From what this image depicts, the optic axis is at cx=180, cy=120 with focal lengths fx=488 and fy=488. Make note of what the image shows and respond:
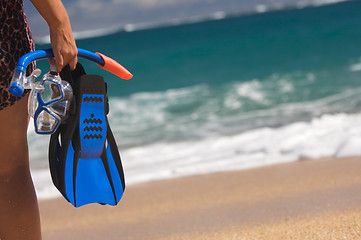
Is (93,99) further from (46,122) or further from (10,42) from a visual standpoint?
(10,42)

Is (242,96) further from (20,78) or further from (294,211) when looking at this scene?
(20,78)

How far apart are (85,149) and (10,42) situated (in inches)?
14.5

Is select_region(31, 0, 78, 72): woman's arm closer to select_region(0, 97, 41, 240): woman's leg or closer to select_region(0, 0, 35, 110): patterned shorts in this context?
select_region(0, 0, 35, 110): patterned shorts

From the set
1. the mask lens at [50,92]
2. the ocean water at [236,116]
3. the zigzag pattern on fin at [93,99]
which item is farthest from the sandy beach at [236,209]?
the mask lens at [50,92]

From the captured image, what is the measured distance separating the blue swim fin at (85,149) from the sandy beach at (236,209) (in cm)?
89

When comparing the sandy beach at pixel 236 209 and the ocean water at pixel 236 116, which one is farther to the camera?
the ocean water at pixel 236 116

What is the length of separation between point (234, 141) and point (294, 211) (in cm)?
288

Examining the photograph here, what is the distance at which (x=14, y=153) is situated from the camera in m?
1.46

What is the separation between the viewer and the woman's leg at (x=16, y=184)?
144 centimetres

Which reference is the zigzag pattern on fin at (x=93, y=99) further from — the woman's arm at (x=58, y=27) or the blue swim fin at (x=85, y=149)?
the woman's arm at (x=58, y=27)

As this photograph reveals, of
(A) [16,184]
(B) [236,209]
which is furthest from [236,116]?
(A) [16,184]

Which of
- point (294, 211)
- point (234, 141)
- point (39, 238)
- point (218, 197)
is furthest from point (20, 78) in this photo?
point (234, 141)

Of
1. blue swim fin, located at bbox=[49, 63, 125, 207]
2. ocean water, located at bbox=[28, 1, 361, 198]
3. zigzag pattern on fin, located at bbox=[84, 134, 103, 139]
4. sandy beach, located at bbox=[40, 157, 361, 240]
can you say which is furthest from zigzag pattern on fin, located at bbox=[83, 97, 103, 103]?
sandy beach, located at bbox=[40, 157, 361, 240]

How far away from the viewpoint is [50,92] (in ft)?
4.43
